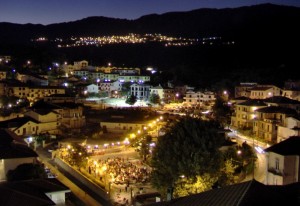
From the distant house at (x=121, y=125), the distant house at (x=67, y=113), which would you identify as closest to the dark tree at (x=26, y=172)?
the distant house at (x=67, y=113)

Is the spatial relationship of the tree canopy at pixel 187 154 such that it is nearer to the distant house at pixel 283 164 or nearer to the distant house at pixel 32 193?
the distant house at pixel 283 164

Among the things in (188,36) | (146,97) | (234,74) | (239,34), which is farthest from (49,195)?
(188,36)

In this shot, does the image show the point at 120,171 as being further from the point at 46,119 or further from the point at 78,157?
the point at 46,119

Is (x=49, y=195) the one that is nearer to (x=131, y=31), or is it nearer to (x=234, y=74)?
(x=234, y=74)

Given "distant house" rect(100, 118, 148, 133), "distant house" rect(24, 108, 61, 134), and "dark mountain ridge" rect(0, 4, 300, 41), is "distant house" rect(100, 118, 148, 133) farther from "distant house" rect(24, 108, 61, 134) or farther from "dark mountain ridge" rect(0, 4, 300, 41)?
"dark mountain ridge" rect(0, 4, 300, 41)

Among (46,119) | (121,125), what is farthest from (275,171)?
(46,119)
